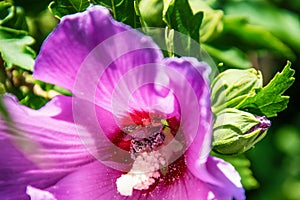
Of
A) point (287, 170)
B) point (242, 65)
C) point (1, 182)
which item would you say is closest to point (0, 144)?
point (1, 182)

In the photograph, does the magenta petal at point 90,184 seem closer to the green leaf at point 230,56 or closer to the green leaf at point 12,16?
the green leaf at point 12,16

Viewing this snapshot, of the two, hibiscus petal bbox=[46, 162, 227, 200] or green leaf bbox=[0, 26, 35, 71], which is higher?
green leaf bbox=[0, 26, 35, 71]

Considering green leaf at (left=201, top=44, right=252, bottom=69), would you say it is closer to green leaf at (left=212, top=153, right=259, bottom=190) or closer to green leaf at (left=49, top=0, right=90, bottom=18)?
green leaf at (left=212, top=153, right=259, bottom=190)

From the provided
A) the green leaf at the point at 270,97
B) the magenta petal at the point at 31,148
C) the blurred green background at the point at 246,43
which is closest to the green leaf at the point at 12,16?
the blurred green background at the point at 246,43

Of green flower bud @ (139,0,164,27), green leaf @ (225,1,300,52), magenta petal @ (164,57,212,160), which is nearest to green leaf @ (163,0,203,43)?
green flower bud @ (139,0,164,27)

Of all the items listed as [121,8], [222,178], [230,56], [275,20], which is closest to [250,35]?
[230,56]

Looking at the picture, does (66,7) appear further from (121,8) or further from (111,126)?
(111,126)

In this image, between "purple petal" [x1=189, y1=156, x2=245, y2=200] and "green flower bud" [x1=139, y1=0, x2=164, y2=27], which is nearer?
"purple petal" [x1=189, y1=156, x2=245, y2=200]
